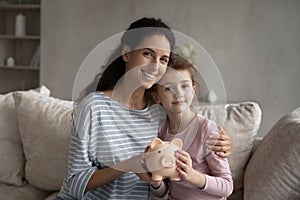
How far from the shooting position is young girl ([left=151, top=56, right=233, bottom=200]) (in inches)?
41.8

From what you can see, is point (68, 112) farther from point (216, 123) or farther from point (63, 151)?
point (216, 123)

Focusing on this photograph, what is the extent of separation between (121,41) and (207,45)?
251 centimetres

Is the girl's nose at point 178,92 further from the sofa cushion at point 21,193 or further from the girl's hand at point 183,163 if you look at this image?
the sofa cushion at point 21,193

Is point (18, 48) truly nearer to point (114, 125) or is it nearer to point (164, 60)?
point (114, 125)

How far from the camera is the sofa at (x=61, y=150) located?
136 centimetres

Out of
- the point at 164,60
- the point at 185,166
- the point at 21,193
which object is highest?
the point at 164,60

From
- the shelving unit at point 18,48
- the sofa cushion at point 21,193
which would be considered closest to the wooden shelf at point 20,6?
the shelving unit at point 18,48

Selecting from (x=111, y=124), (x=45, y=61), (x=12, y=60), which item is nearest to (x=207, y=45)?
(x=45, y=61)

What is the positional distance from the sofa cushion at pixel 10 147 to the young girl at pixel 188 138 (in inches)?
33.5

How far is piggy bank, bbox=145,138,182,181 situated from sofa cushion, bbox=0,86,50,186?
102 cm

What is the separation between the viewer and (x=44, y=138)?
1.79 m

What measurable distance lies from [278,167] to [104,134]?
1.82 ft

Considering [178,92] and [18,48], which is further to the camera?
[18,48]

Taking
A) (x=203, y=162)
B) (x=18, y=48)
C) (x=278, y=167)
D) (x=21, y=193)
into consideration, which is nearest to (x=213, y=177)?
(x=203, y=162)
